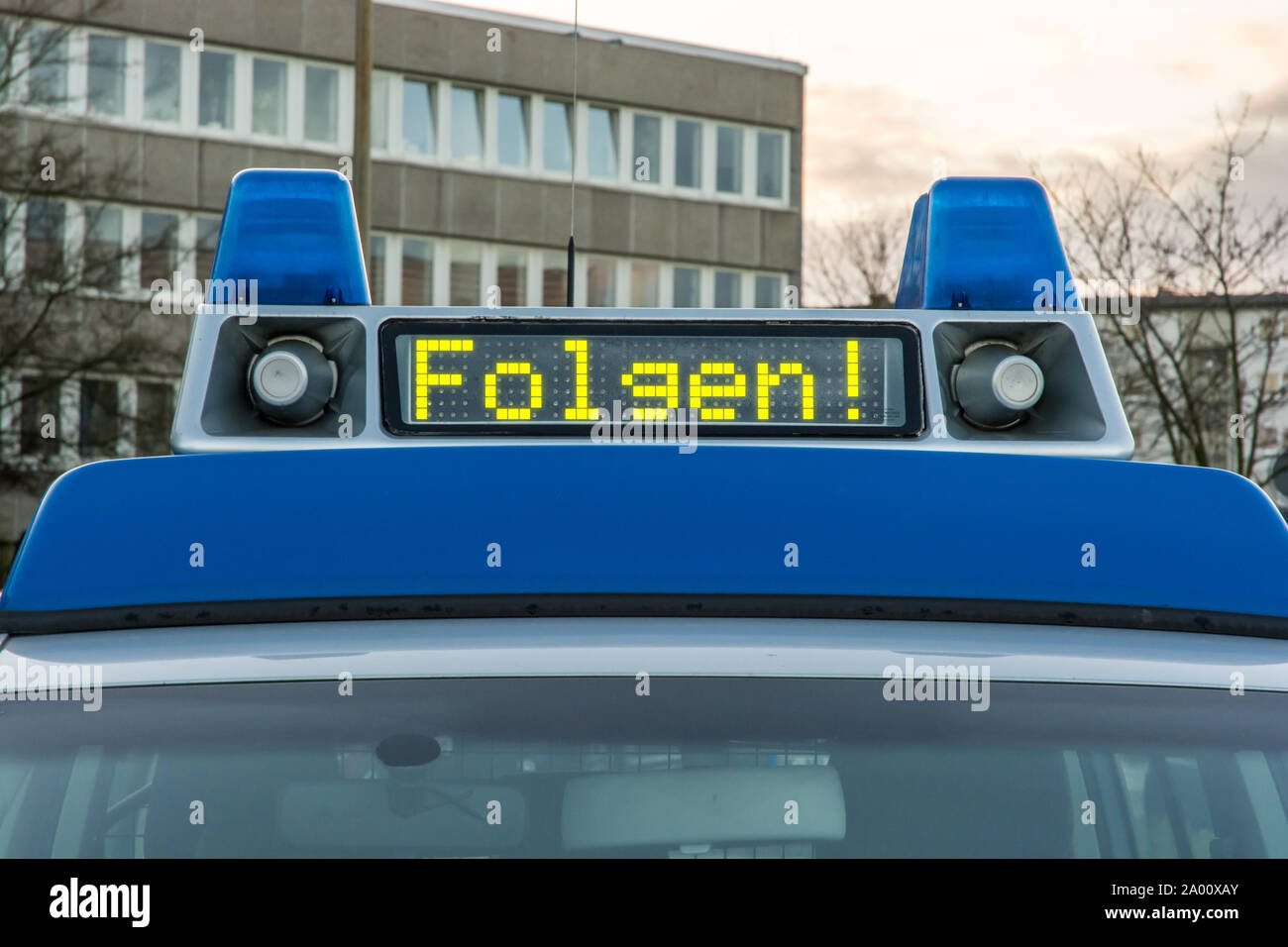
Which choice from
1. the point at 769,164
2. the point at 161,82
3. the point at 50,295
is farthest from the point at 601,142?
the point at 50,295

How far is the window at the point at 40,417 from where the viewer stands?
26406 millimetres

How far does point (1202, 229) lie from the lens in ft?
71.7

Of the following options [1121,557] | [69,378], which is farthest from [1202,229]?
[1121,557]

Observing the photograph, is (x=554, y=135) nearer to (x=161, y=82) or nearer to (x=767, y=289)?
(x=767, y=289)

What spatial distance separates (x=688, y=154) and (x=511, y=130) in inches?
187

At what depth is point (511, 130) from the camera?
1566 inches

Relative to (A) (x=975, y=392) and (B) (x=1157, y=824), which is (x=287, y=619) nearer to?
(B) (x=1157, y=824)

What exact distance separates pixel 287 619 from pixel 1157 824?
1523 millimetres

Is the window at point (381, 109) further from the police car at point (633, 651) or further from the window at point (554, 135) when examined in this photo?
the police car at point (633, 651)

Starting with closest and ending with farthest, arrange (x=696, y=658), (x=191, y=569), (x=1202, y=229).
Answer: (x=696, y=658), (x=191, y=569), (x=1202, y=229)

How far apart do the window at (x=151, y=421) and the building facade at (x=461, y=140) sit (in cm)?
64

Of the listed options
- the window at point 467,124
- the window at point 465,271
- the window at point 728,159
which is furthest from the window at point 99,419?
the window at point 728,159

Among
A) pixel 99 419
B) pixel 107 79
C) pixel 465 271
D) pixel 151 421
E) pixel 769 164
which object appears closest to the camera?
pixel 151 421

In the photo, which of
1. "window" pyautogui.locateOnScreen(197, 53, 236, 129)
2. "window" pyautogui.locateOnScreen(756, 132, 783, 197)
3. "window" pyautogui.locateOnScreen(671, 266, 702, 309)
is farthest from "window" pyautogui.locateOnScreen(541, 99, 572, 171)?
"window" pyautogui.locateOnScreen(197, 53, 236, 129)
